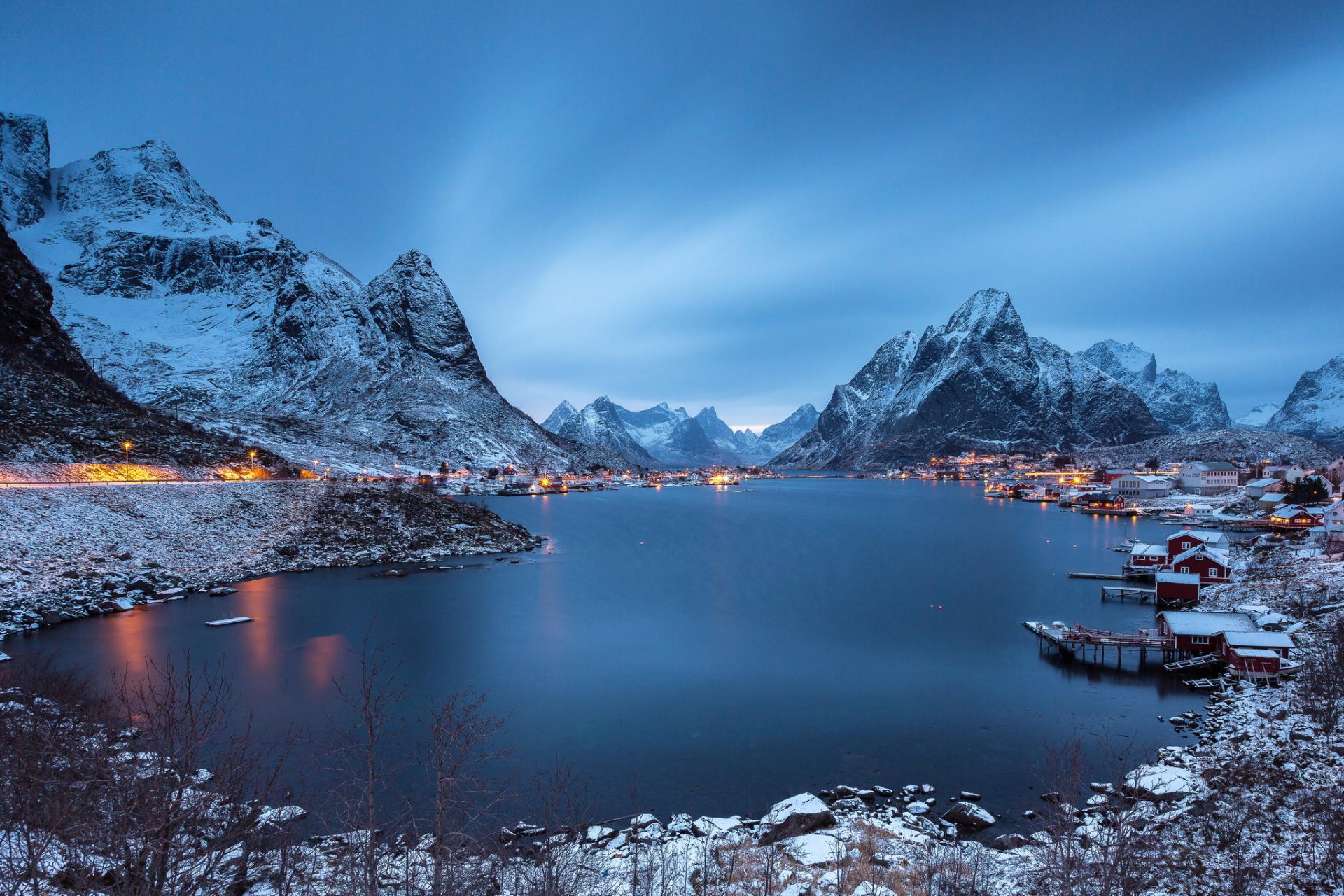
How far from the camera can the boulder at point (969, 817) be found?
16031 mm

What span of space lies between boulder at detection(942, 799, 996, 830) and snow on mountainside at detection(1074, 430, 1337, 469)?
179253 millimetres

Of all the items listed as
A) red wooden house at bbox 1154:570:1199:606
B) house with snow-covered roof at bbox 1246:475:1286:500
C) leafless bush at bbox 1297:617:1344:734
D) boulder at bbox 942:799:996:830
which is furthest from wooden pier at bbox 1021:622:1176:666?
house with snow-covered roof at bbox 1246:475:1286:500

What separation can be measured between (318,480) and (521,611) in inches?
1444

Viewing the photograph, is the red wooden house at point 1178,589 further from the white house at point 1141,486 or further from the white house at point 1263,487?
the white house at point 1141,486

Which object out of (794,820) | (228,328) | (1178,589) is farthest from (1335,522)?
(228,328)

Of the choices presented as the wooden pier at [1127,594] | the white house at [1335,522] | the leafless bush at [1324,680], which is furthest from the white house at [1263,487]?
the leafless bush at [1324,680]

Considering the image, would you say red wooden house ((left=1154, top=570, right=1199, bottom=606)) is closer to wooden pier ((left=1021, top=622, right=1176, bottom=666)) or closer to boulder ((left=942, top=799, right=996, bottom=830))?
wooden pier ((left=1021, top=622, right=1176, bottom=666))

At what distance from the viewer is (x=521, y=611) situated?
39.1 m

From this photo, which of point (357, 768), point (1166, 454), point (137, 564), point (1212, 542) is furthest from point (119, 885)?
point (1166, 454)

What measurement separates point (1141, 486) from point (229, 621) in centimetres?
13178

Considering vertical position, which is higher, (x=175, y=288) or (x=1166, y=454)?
(x=175, y=288)

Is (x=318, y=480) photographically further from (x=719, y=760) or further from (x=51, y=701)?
(x=719, y=760)

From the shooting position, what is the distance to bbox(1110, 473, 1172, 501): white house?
375ft

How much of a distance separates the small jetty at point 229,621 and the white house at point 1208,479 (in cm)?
13719
